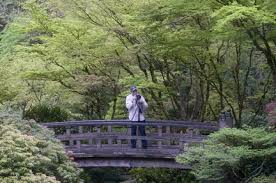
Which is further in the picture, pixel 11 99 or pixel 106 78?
pixel 11 99

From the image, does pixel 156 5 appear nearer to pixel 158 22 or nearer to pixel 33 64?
pixel 158 22

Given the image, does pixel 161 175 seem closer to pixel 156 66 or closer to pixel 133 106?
pixel 133 106

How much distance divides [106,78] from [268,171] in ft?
24.6

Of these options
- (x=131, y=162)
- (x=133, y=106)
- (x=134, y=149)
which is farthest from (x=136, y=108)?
(x=131, y=162)

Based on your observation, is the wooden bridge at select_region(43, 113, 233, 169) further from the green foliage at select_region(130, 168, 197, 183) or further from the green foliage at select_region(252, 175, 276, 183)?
the green foliage at select_region(252, 175, 276, 183)

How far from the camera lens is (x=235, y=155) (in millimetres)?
9562

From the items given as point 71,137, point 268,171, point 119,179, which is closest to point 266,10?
point 268,171

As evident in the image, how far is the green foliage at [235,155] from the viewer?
961 cm

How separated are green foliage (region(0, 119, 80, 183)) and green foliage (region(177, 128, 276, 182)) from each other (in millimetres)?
2624

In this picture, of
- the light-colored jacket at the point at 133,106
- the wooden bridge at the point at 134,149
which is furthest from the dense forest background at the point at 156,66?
the light-colored jacket at the point at 133,106

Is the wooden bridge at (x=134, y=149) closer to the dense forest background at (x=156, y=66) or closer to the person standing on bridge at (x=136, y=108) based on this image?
the person standing on bridge at (x=136, y=108)

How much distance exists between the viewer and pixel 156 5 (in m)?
13.2

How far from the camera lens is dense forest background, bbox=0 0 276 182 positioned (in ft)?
34.4

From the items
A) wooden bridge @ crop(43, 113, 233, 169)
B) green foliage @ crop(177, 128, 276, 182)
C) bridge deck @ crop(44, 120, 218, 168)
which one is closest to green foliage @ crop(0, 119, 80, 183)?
wooden bridge @ crop(43, 113, 233, 169)
